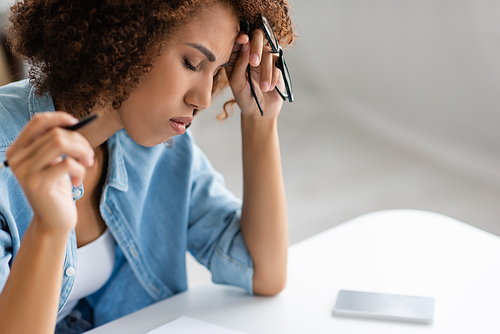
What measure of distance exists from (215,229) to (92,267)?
0.77 feet

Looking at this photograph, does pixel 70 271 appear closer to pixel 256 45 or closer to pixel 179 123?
pixel 179 123

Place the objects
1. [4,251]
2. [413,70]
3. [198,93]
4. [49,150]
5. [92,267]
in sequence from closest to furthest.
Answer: [49,150] < [4,251] < [198,93] < [92,267] < [413,70]

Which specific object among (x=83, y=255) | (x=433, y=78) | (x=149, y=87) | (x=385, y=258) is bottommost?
(x=83, y=255)

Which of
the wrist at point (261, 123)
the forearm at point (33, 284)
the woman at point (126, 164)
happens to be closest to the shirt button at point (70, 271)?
the woman at point (126, 164)

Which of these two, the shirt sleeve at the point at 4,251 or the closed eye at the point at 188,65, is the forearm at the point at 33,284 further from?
the closed eye at the point at 188,65

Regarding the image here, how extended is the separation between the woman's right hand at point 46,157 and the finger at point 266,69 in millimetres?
485

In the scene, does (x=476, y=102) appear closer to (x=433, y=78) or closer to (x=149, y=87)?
(x=433, y=78)

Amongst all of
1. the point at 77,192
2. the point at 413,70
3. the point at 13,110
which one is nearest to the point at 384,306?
the point at 77,192

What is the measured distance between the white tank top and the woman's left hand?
35 cm

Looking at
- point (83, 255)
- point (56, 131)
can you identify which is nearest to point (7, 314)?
point (56, 131)

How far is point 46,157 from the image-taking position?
51 cm

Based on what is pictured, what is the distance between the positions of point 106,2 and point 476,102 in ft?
8.81

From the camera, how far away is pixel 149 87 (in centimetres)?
81

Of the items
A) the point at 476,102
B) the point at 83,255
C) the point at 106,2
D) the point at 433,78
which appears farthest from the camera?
the point at 433,78
